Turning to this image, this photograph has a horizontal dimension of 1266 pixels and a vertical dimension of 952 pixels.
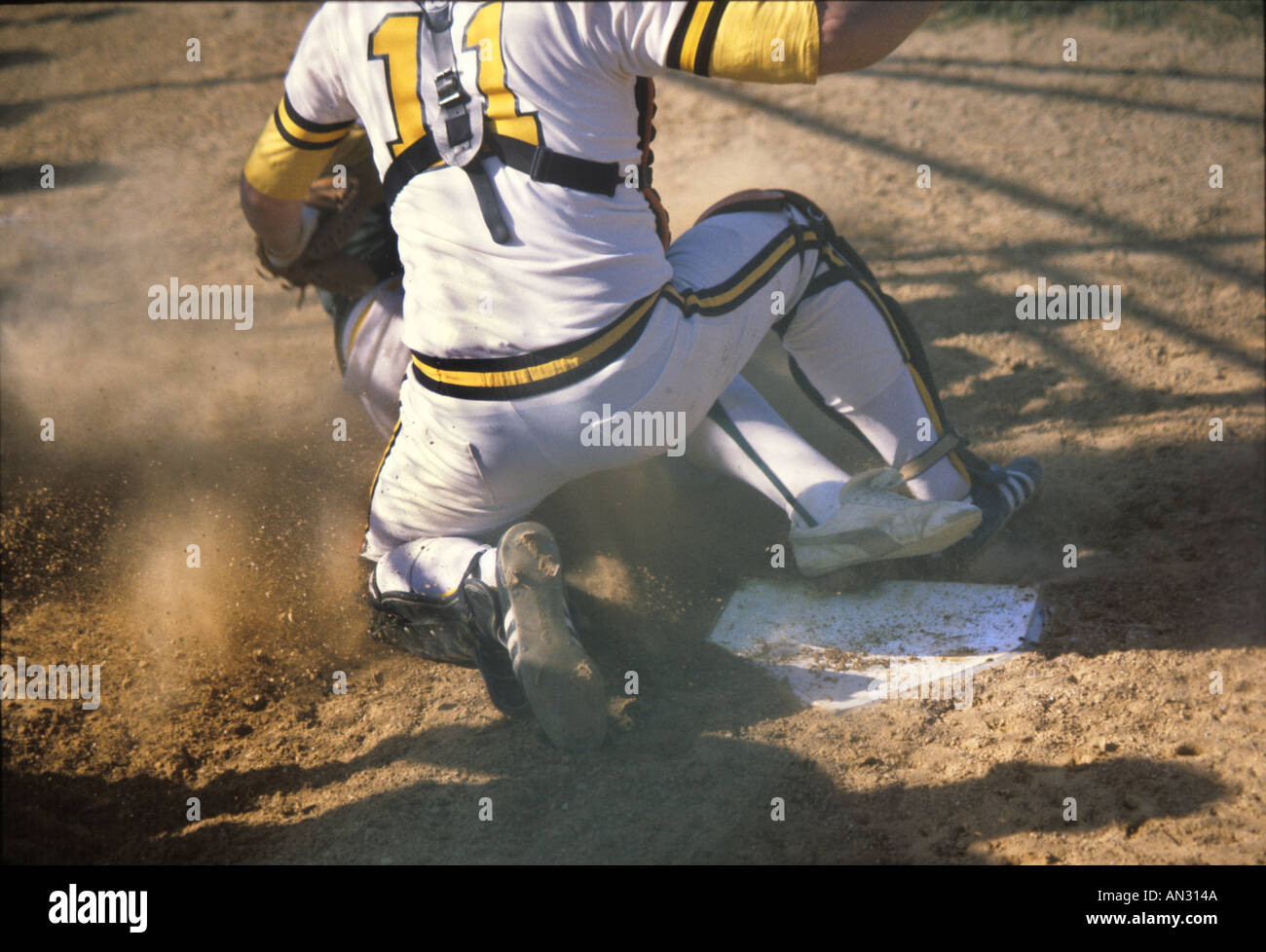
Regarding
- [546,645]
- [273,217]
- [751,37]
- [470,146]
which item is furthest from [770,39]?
[273,217]

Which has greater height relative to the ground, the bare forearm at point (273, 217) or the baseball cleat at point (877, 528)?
the bare forearm at point (273, 217)

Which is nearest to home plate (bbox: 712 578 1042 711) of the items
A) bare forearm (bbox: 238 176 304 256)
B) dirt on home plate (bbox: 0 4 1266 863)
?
dirt on home plate (bbox: 0 4 1266 863)

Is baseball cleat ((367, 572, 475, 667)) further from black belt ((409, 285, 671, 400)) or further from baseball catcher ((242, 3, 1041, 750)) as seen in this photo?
black belt ((409, 285, 671, 400))

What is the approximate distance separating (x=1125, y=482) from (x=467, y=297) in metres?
2.17

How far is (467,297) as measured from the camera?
86.9 inches

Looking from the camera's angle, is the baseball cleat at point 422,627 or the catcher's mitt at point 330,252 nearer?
the baseball cleat at point 422,627

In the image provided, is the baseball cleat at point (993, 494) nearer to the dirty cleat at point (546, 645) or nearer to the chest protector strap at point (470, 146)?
the dirty cleat at point (546, 645)

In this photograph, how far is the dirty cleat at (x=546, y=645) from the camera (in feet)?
7.24

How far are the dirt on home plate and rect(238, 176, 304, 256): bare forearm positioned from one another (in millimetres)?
934

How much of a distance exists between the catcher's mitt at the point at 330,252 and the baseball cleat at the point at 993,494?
77.0 inches

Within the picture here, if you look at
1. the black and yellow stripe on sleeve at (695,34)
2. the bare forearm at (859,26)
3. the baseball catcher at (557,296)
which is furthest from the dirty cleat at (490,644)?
the bare forearm at (859,26)

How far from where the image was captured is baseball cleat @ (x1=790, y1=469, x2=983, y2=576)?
2.43m

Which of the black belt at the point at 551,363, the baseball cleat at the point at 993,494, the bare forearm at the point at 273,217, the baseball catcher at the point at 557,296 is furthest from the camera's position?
the baseball cleat at the point at 993,494

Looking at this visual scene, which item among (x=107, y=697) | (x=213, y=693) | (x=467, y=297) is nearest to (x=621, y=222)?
(x=467, y=297)
